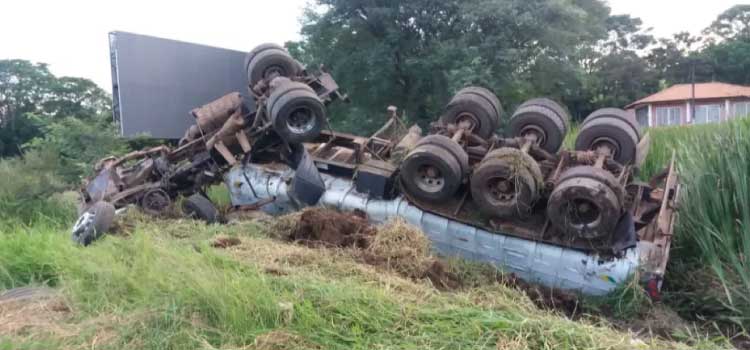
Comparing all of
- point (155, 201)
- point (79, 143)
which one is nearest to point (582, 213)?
point (155, 201)

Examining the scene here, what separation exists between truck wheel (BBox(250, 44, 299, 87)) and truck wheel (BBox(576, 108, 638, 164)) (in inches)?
147

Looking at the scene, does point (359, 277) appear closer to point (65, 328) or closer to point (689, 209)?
point (65, 328)

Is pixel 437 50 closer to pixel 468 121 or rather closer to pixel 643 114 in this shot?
pixel 468 121

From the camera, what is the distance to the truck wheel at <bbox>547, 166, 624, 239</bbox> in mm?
4504

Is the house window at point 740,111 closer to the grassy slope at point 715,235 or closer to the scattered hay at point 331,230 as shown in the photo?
the grassy slope at point 715,235

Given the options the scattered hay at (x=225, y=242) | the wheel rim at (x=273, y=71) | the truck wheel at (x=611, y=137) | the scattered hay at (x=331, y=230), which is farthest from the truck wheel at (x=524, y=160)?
the wheel rim at (x=273, y=71)

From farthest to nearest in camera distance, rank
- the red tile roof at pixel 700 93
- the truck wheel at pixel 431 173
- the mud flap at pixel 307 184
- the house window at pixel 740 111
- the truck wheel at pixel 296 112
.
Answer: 1. the red tile roof at pixel 700 93
2. the house window at pixel 740 111
3. the truck wheel at pixel 296 112
4. the mud flap at pixel 307 184
5. the truck wheel at pixel 431 173

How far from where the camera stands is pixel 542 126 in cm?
584

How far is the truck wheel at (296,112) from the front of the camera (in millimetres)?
6453

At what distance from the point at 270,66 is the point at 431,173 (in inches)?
122

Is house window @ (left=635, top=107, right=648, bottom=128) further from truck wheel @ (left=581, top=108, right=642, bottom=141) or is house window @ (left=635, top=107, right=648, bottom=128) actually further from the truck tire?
the truck tire

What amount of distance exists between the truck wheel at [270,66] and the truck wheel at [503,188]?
3373mm

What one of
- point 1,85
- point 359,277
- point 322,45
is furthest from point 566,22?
point 1,85

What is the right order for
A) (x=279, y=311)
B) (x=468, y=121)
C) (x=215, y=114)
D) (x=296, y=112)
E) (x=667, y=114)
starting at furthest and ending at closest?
(x=667, y=114) → (x=215, y=114) → (x=296, y=112) → (x=468, y=121) → (x=279, y=311)
